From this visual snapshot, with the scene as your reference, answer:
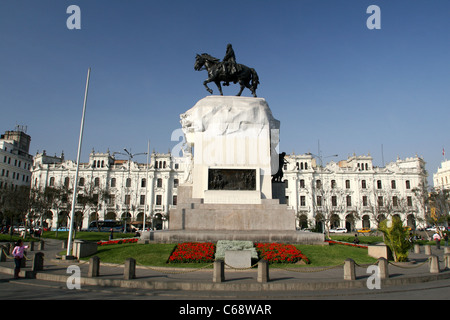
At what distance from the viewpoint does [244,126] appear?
65.2 feet

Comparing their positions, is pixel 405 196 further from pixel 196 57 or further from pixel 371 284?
pixel 371 284

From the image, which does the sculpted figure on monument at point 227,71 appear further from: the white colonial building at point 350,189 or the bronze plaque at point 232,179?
the white colonial building at point 350,189

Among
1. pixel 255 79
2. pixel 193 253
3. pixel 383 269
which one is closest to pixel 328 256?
pixel 383 269

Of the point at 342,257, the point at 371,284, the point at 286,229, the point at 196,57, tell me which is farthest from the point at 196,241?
the point at 196,57

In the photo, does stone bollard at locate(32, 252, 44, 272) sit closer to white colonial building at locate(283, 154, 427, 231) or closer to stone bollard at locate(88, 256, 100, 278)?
stone bollard at locate(88, 256, 100, 278)

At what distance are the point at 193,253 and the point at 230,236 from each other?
8.61ft

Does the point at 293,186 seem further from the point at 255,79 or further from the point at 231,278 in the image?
the point at 231,278

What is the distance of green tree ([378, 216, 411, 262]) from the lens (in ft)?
48.1

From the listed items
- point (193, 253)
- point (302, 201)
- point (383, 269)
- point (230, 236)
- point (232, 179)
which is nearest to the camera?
point (383, 269)

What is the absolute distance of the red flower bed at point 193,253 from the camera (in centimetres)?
1320

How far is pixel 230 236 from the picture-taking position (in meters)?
15.6

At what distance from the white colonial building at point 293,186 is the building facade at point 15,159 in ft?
18.7

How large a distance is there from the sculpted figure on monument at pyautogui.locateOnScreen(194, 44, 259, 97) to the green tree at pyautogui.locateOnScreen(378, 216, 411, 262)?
454 inches
